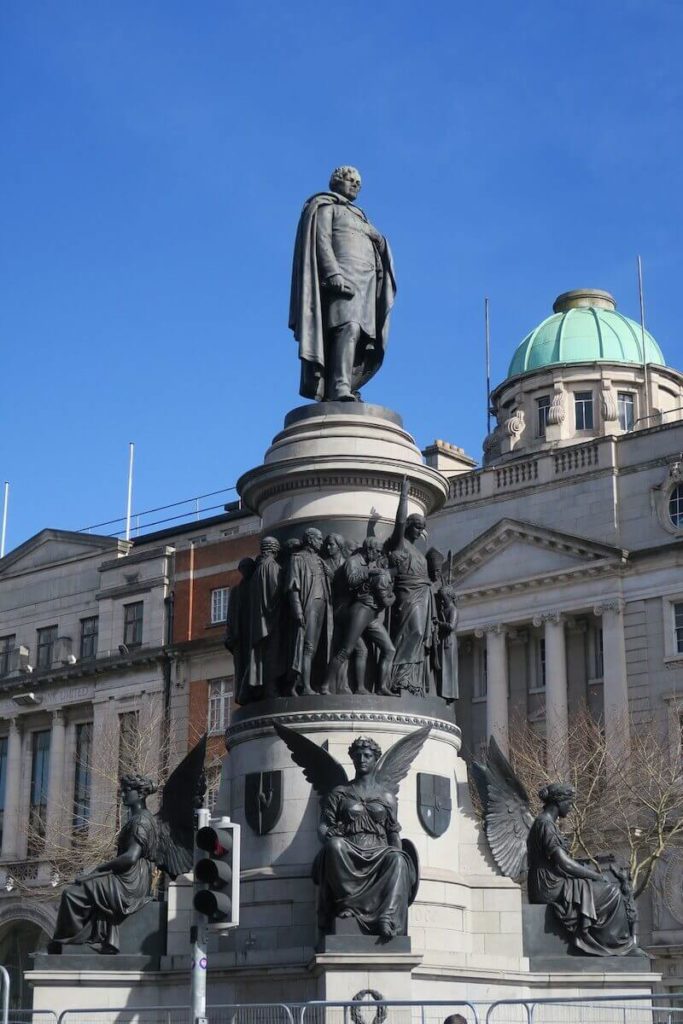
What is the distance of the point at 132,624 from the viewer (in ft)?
227

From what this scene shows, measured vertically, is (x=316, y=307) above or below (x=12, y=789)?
above

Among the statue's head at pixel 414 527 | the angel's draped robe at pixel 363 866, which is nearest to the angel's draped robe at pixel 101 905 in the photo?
the angel's draped robe at pixel 363 866

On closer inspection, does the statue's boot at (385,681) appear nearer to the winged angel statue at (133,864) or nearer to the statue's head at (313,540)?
the statue's head at (313,540)

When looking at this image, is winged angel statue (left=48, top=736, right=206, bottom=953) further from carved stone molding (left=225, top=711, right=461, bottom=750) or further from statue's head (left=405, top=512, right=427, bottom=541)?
statue's head (left=405, top=512, right=427, bottom=541)

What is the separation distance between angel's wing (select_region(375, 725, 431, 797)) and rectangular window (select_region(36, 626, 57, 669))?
53476mm

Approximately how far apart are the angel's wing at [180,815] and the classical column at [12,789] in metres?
48.5

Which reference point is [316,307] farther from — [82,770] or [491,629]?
[82,770]

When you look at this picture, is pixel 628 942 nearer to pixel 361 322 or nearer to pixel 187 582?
pixel 361 322

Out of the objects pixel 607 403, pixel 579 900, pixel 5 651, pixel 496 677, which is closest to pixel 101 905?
pixel 579 900

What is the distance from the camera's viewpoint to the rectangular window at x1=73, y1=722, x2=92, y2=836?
64750 mm

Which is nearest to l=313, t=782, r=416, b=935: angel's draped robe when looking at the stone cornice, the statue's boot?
the statue's boot

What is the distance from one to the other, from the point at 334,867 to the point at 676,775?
94.7ft

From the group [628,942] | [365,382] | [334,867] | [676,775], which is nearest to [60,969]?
[334,867]

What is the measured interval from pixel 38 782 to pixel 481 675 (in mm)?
20627
